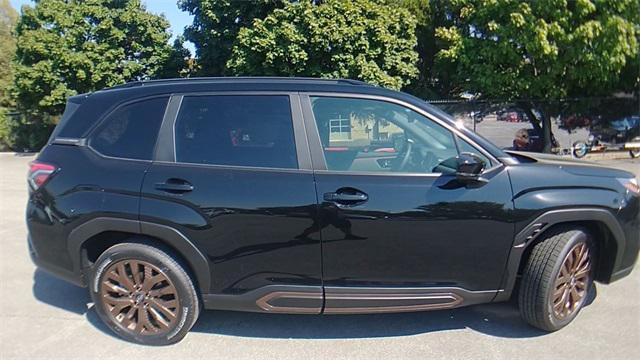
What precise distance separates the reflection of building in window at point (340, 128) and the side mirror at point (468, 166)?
32.1 inches

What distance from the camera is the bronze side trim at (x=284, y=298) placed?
9.15 ft

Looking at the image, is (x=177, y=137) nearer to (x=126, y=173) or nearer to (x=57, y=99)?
(x=126, y=173)

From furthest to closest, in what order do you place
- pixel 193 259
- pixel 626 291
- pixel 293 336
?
pixel 626 291, pixel 293 336, pixel 193 259

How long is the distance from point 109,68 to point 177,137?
14.1 metres

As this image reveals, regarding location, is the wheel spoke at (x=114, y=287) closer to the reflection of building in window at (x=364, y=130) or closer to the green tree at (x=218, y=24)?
the reflection of building in window at (x=364, y=130)

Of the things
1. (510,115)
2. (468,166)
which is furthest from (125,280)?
(510,115)

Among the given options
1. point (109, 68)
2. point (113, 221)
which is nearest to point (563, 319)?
point (113, 221)

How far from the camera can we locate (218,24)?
14398mm

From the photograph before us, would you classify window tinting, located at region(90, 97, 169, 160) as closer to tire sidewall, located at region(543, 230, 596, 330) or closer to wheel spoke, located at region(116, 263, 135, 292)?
wheel spoke, located at region(116, 263, 135, 292)

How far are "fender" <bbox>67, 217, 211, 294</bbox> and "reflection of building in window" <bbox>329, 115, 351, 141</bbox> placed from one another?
50.2 inches

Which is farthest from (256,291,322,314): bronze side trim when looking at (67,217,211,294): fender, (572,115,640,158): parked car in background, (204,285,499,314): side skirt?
(572,115,640,158): parked car in background

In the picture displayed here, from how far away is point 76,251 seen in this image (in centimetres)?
296

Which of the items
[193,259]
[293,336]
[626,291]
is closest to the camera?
[193,259]

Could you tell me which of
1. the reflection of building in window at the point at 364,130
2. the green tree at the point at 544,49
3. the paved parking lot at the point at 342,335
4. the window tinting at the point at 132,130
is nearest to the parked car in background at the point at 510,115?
the green tree at the point at 544,49
